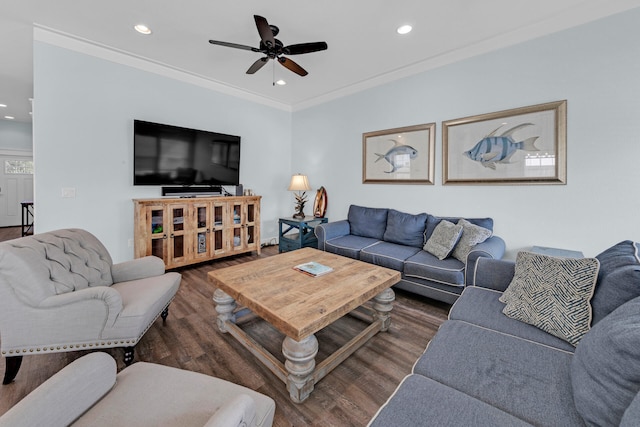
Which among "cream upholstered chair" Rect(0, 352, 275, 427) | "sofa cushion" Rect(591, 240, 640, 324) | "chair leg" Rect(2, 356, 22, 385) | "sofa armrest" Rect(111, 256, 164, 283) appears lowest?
"chair leg" Rect(2, 356, 22, 385)

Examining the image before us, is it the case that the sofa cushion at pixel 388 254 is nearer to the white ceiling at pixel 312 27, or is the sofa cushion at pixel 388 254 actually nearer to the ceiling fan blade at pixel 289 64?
the ceiling fan blade at pixel 289 64

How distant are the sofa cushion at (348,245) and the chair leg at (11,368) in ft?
8.97

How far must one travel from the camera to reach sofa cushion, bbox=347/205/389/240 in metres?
3.69

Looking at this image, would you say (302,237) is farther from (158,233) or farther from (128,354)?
(128,354)

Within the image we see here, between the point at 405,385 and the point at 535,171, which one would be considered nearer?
the point at 405,385

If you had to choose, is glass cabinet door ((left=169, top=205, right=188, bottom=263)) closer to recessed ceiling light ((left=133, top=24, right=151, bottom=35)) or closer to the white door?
recessed ceiling light ((left=133, top=24, right=151, bottom=35))

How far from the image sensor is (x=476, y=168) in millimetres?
3029

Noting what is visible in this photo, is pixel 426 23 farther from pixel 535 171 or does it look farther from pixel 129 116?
pixel 129 116

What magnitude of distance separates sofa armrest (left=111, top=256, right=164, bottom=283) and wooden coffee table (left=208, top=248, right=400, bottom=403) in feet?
2.12

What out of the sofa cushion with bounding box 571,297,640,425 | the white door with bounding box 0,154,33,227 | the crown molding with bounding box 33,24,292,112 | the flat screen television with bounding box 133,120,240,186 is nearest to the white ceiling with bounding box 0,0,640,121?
the crown molding with bounding box 33,24,292,112

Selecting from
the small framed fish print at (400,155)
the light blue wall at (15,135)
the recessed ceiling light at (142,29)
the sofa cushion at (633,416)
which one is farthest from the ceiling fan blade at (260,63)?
the light blue wall at (15,135)

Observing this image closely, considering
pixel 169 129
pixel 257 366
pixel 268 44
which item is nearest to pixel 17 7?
pixel 169 129

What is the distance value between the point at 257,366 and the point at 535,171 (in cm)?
312

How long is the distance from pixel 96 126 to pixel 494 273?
174 inches
